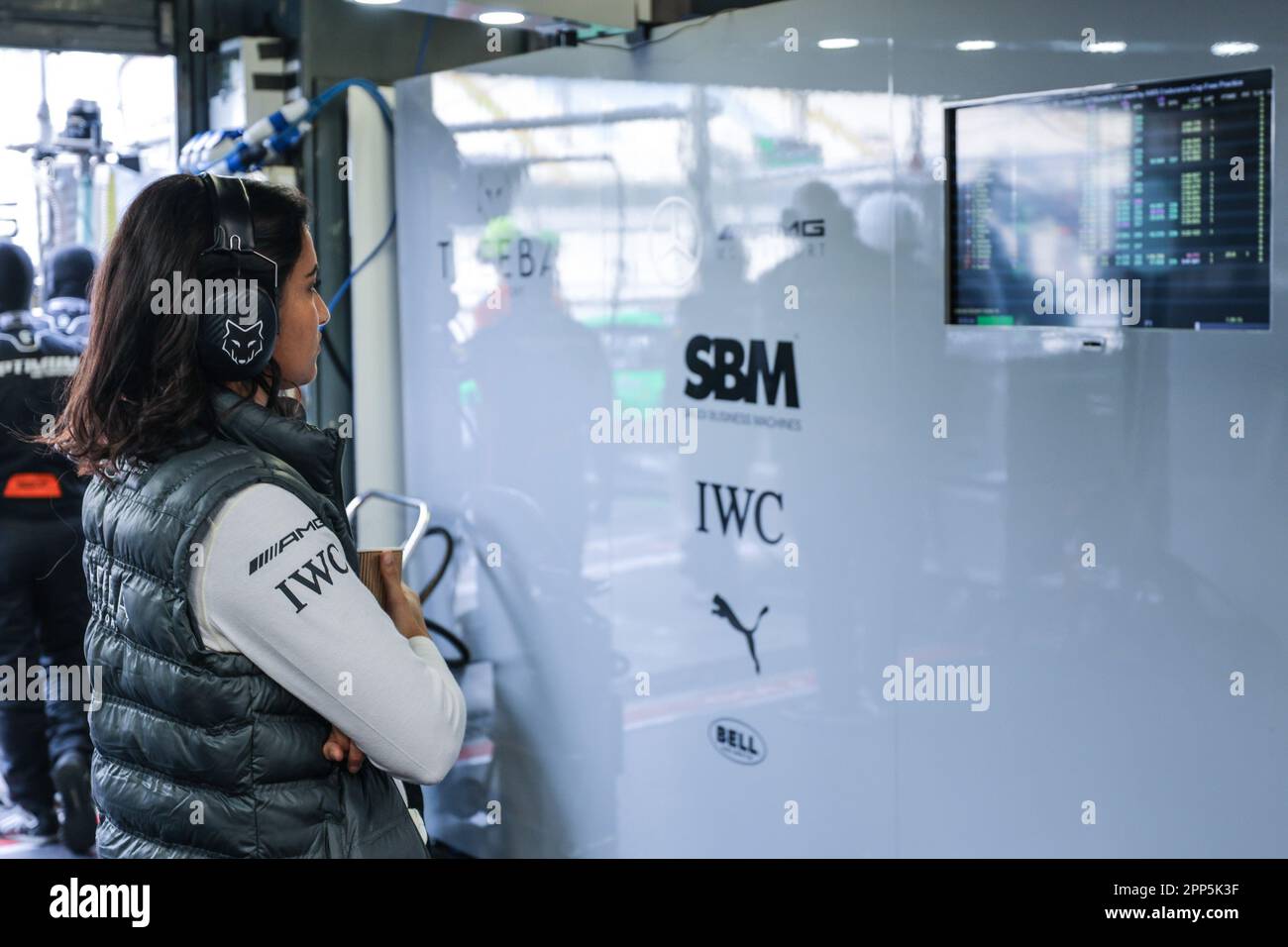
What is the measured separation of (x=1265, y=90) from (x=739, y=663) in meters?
1.39

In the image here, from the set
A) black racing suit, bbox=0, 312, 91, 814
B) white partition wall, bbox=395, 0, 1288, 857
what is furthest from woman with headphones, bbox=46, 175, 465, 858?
black racing suit, bbox=0, 312, 91, 814

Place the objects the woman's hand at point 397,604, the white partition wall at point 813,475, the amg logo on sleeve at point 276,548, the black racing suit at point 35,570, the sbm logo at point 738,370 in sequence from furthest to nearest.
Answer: the black racing suit at point 35,570
the sbm logo at point 738,370
the white partition wall at point 813,475
the woman's hand at point 397,604
the amg logo on sleeve at point 276,548

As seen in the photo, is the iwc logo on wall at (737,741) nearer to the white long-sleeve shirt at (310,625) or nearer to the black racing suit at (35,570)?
the white long-sleeve shirt at (310,625)

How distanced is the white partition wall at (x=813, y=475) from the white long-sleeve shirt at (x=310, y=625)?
1201 millimetres

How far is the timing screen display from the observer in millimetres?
1958

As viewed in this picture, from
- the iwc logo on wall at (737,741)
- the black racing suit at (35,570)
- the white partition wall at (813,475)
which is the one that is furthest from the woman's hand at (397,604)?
the black racing suit at (35,570)

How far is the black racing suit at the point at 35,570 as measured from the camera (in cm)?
398

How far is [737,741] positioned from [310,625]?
5.27 feet

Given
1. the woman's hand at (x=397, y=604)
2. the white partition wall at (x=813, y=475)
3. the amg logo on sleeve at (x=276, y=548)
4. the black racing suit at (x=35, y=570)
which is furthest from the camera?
the black racing suit at (x=35, y=570)

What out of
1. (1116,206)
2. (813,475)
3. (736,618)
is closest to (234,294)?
(1116,206)

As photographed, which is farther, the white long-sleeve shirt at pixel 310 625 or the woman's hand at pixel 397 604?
the woman's hand at pixel 397 604

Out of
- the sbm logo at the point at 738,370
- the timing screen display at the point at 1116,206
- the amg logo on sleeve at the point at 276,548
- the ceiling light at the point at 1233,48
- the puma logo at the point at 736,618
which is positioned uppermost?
the ceiling light at the point at 1233,48
